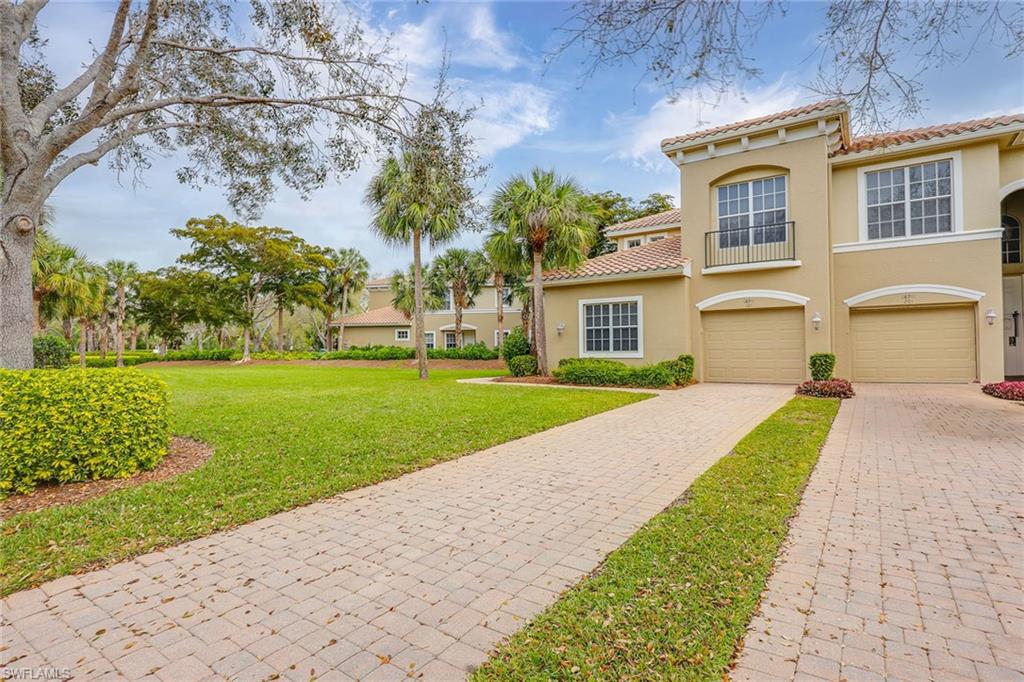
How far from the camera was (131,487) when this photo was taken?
529cm

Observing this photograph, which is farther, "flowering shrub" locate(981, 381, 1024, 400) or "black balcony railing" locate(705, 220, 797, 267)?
"black balcony railing" locate(705, 220, 797, 267)

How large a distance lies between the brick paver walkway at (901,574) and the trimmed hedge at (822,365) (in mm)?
7002

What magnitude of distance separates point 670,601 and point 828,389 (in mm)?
11312

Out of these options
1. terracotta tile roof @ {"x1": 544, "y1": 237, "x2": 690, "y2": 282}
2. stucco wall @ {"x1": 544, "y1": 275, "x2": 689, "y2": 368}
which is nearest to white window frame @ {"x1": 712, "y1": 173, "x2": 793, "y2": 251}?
terracotta tile roof @ {"x1": 544, "y1": 237, "x2": 690, "y2": 282}

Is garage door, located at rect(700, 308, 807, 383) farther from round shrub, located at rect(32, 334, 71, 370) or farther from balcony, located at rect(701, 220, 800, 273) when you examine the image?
round shrub, located at rect(32, 334, 71, 370)

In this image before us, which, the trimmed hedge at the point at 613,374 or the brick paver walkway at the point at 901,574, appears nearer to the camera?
the brick paver walkway at the point at 901,574

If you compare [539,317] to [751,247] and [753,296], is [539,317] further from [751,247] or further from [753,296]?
[751,247]

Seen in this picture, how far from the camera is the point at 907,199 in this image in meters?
14.2

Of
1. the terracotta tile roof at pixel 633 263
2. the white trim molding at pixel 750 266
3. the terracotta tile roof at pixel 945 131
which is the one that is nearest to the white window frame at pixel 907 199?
the terracotta tile roof at pixel 945 131

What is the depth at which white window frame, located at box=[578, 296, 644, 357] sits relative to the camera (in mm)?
16234

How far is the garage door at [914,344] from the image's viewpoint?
44.7ft

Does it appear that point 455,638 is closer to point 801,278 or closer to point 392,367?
point 801,278

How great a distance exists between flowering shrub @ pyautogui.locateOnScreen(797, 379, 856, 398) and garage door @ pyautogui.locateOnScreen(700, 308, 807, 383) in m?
2.05

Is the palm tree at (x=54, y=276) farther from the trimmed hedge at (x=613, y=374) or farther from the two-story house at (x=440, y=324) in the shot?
the trimmed hedge at (x=613, y=374)
